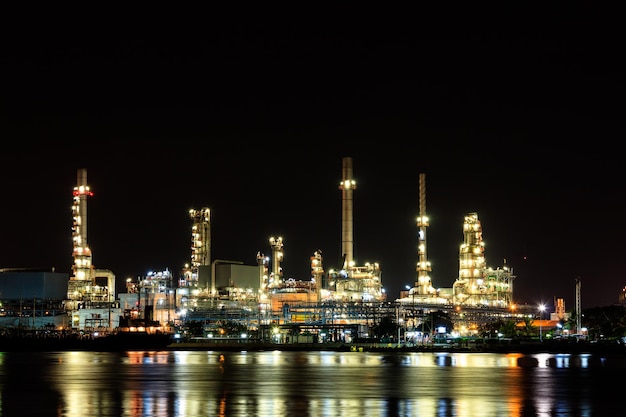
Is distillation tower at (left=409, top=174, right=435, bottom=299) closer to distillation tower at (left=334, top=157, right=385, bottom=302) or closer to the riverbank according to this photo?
distillation tower at (left=334, top=157, right=385, bottom=302)

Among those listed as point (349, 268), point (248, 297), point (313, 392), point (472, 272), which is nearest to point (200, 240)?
point (248, 297)

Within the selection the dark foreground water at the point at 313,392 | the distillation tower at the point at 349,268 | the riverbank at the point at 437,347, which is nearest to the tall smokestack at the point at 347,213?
the distillation tower at the point at 349,268

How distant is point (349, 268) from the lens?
569 feet

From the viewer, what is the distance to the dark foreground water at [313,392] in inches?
1583

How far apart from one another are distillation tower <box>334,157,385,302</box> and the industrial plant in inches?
6.3

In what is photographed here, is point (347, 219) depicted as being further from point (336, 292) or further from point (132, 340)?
point (132, 340)

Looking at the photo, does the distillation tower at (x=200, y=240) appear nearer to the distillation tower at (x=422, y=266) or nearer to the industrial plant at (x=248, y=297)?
the industrial plant at (x=248, y=297)

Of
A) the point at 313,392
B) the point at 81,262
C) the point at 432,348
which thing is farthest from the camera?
the point at 81,262

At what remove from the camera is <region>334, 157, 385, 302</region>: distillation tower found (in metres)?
173

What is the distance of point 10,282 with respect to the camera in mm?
170000

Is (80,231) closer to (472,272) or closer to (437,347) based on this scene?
(472,272)

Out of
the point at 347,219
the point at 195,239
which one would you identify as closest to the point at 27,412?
the point at 347,219

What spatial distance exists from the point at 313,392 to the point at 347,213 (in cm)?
12470

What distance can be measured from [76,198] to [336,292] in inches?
1769
